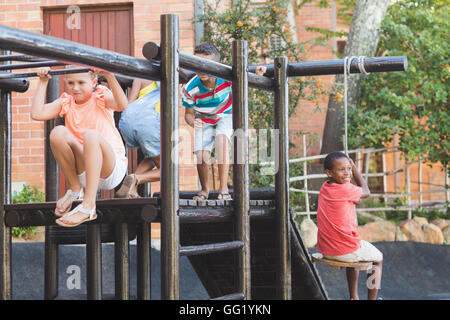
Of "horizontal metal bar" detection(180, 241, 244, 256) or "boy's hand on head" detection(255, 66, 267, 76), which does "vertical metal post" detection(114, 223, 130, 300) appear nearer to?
"horizontal metal bar" detection(180, 241, 244, 256)

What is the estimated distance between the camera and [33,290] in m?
6.96

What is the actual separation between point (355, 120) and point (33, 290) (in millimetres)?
5071

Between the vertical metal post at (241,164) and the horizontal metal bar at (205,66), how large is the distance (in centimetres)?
6

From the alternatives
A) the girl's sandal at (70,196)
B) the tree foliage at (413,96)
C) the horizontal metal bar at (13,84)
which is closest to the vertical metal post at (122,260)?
the girl's sandal at (70,196)

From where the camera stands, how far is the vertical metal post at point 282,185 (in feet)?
12.2

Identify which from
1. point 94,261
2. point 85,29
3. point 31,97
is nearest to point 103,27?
point 85,29

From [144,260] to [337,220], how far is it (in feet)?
4.04

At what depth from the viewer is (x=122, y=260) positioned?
3.17m

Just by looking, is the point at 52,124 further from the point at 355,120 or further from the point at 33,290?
the point at 355,120

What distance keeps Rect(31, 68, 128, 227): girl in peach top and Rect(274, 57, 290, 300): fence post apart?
979 millimetres

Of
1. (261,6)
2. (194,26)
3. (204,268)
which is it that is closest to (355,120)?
(261,6)

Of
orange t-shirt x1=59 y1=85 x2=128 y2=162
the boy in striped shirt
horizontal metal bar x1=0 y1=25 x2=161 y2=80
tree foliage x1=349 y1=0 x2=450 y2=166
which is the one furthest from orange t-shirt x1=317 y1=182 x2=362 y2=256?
tree foliage x1=349 y1=0 x2=450 y2=166

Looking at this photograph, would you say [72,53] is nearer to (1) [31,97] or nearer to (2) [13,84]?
(2) [13,84]
